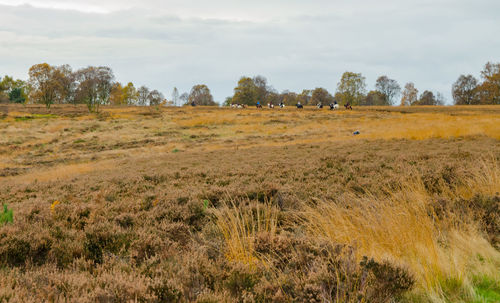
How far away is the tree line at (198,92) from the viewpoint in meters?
63.7

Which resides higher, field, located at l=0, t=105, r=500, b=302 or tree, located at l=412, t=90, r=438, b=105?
tree, located at l=412, t=90, r=438, b=105

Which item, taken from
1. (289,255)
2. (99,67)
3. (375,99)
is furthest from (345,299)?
(375,99)

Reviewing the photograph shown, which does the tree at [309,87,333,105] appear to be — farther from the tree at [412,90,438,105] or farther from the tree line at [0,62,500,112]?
the tree at [412,90,438,105]

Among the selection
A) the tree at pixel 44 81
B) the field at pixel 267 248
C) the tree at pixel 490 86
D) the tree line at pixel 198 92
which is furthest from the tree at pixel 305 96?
the field at pixel 267 248

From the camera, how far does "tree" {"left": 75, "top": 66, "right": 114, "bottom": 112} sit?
61250 mm

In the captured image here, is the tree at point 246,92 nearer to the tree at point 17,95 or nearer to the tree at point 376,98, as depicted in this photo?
the tree at point 376,98

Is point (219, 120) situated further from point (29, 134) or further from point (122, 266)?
point (122, 266)

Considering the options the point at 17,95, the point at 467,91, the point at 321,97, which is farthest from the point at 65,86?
the point at 467,91

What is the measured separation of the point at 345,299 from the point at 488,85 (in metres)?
103

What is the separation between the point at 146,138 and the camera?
1419 inches

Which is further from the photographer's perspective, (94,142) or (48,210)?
(94,142)

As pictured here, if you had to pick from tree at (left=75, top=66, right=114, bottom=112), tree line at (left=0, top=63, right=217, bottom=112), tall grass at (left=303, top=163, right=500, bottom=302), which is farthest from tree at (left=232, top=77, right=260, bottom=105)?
tall grass at (left=303, top=163, right=500, bottom=302)

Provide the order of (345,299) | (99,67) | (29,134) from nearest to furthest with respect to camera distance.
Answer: (345,299) < (29,134) < (99,67)

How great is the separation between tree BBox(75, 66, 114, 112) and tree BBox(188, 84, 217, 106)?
55525 millimetres
